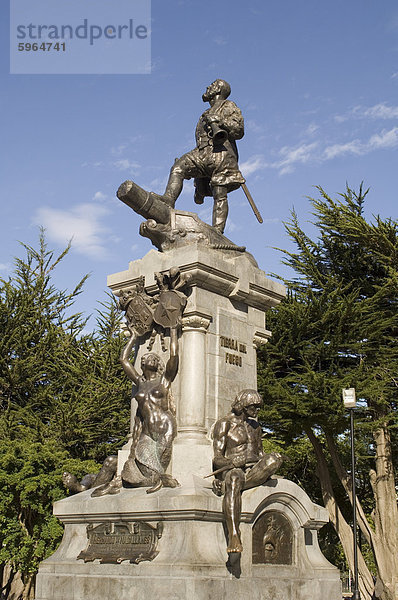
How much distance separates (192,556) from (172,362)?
103 inches

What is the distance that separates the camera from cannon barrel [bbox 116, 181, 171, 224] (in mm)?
10578

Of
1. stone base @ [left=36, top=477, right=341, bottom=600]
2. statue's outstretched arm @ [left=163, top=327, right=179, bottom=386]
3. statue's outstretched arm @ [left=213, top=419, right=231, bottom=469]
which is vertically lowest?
stone base @ [left=36, top=477, right=341, bottom=600]

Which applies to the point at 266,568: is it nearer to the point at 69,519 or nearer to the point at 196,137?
the point at 69,519

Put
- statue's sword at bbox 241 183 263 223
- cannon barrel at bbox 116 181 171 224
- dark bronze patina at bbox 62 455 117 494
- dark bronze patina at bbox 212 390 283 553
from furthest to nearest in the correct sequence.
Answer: statue's sword at bbox 241 183 263 223, cannon barrel at bbox 116 181 171 224, dark bronze patina at bbox 62 455 117 494, dark bronze patina at bbox 212 390 283 553

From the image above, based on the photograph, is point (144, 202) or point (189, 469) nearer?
point (189, 469)

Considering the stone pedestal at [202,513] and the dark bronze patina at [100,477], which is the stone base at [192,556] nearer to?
the stone pedestal at [202,513]

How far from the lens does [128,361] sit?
10203mm

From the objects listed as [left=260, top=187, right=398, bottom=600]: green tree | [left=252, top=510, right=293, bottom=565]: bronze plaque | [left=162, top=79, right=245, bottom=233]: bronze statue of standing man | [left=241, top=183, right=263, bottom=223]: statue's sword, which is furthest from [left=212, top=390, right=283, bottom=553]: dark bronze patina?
[left=260, top=187, right=398, bottom=600]: green tree

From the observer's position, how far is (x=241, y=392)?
9594 mm

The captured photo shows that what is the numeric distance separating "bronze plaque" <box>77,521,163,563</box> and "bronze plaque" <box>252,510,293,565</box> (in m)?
1.28

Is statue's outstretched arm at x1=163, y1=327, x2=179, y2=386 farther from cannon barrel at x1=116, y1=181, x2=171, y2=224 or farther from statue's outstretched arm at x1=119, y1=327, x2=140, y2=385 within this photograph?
cannon barrel at x1=116, y1=181, x2=171, y2=224

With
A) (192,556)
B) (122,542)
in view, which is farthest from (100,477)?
(192,556)

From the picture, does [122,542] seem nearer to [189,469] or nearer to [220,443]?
[189,469]

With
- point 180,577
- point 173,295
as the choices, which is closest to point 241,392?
point 173,295
